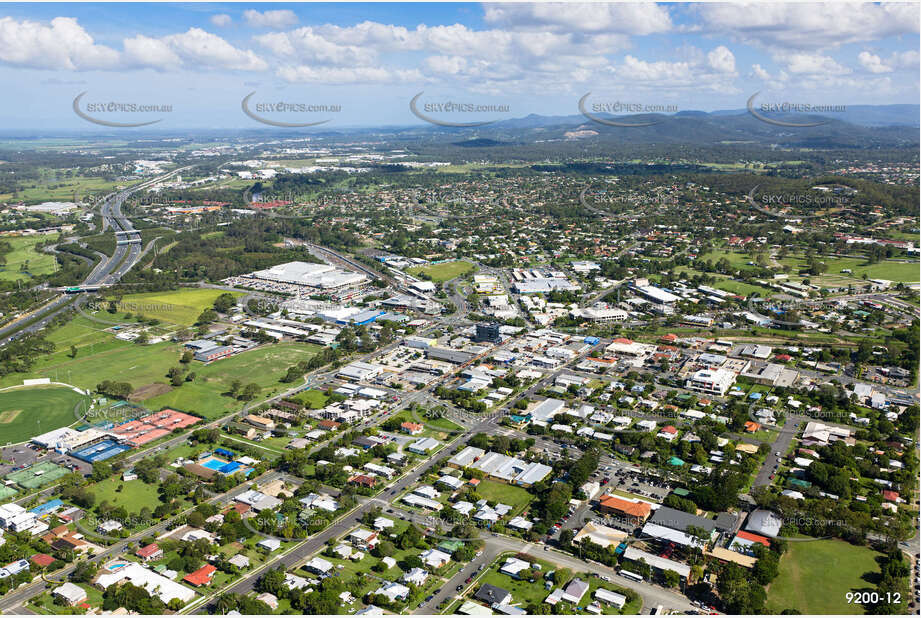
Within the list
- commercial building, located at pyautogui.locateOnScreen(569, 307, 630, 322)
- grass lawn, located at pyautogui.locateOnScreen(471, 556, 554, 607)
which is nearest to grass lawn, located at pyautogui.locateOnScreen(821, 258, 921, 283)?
commercial building, located at pyautogui.locateOnScreen(569, 307, 630, 322)

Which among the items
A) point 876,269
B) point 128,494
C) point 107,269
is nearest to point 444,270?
point 107,269

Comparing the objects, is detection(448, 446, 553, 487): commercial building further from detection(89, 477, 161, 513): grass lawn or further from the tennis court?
the tennis court

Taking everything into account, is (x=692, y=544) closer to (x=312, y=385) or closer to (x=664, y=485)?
(x=664, y=485)

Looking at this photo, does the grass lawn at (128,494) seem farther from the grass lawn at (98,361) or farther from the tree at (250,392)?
the grass lawn at (98,361)

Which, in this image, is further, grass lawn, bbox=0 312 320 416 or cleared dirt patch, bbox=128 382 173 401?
grass lawn, bbox=0 312 320 416

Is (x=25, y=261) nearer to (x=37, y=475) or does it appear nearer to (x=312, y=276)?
(x=312, y=276)

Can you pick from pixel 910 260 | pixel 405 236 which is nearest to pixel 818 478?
pixel 910 260
